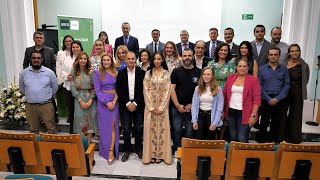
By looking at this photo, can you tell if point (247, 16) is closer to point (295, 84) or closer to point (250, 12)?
point (250, 12)

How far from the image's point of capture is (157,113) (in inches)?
157

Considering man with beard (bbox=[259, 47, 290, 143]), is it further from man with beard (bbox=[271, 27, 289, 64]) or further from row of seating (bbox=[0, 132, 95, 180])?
row of seating (bbox=[0, 132, 95, 180])

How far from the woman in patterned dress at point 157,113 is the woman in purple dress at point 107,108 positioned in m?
0.46

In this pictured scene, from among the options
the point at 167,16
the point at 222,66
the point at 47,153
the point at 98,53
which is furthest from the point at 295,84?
the point at 167,16

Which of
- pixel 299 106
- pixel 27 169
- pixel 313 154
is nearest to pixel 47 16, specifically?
pixel 27 169

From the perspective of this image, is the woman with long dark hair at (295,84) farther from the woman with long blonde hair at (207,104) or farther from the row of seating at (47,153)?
the row of seating at (47,153)

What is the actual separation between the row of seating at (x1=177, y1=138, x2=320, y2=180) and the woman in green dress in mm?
1810

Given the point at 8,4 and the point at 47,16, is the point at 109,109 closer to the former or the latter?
the point at 8,4

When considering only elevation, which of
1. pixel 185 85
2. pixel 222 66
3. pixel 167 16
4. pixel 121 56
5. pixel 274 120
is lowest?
pixel 274 120

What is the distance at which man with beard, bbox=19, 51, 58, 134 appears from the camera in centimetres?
410

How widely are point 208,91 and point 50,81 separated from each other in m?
2.32

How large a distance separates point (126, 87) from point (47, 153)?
140 centimetres

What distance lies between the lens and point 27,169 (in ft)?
10.6

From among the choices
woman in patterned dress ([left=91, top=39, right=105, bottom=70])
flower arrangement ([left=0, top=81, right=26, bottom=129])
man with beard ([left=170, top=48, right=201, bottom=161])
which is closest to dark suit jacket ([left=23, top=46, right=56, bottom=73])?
flower arrangement ([left=0, top=81, right=26, bottom=129])
